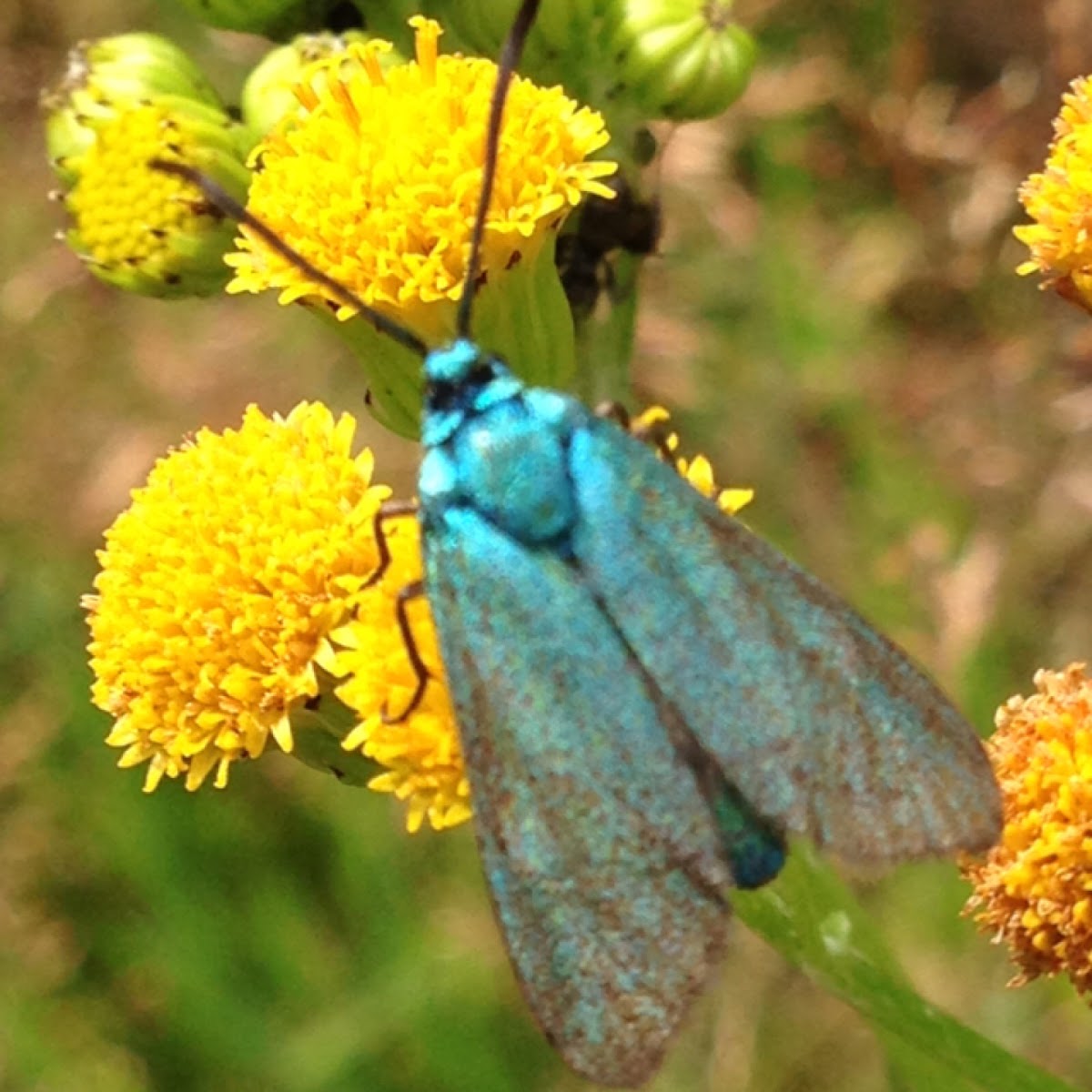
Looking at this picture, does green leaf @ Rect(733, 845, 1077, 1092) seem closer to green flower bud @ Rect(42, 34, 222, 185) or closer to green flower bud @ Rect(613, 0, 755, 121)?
green flower bud @ Rect(613, 0, 755, 121)

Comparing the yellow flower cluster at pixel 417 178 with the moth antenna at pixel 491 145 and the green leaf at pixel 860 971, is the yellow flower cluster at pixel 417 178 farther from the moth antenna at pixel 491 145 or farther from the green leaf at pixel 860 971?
the green leaf at pixel 860 971

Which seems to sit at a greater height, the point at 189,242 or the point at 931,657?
the point at 189,242

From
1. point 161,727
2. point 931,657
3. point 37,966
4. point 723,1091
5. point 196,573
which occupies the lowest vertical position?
point 37,966

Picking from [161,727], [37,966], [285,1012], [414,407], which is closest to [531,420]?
[414,407]

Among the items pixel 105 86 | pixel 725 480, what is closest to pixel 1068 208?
pixel 105 86

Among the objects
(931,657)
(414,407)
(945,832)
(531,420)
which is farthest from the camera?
(931,657)

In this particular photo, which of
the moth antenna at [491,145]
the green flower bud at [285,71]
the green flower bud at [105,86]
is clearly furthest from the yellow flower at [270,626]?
the green flower bud at [105,86]

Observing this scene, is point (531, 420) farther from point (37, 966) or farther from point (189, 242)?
point (37, 966)
